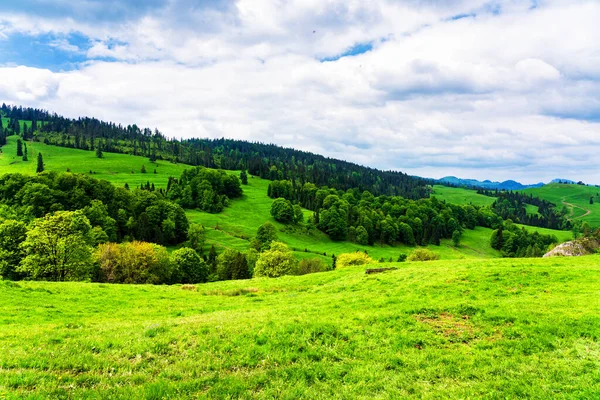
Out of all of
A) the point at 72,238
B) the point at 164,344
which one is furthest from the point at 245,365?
the point at 72,238

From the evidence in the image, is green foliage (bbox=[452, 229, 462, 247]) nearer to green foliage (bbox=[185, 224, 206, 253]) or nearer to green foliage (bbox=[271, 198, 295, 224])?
green foliage (bbox=[271, 198, 295, 224])

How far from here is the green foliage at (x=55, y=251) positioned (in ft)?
175

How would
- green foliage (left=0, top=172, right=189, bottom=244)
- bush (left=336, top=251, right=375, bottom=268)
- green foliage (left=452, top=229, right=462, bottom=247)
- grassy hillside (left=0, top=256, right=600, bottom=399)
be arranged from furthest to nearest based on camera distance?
green foliage (left=452, top=229, right=462, bottom=247)
green foliage (left=0, top=172, right=189, bottom=244)
bush (left=336, top=251, right=375, bottom=268)
grassy hillside (left=0, top=256, right=600, bottom=399)

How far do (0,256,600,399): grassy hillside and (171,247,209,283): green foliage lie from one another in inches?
2615

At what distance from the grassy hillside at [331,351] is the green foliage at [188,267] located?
6643 cm

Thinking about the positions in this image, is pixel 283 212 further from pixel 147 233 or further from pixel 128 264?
pixel 128 264

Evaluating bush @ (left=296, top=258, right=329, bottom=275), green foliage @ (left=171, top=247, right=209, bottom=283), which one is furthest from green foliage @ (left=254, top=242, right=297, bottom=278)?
green foliage @ (left=171, top=247, right=209, bottom=283)

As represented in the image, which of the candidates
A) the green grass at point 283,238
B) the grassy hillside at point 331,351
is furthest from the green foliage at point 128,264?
the green grass at point 283,238

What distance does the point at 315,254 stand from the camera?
134m

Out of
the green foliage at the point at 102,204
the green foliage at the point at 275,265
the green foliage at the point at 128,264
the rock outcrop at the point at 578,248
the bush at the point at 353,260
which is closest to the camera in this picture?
the rock outcrop at the point at 578,248

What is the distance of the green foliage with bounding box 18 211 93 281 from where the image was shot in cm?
5344

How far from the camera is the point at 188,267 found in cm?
8950

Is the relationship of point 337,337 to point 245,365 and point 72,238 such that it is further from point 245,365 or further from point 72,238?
point 72,238

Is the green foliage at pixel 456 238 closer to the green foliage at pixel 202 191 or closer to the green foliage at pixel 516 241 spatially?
the green foliage at pixel 516 241
